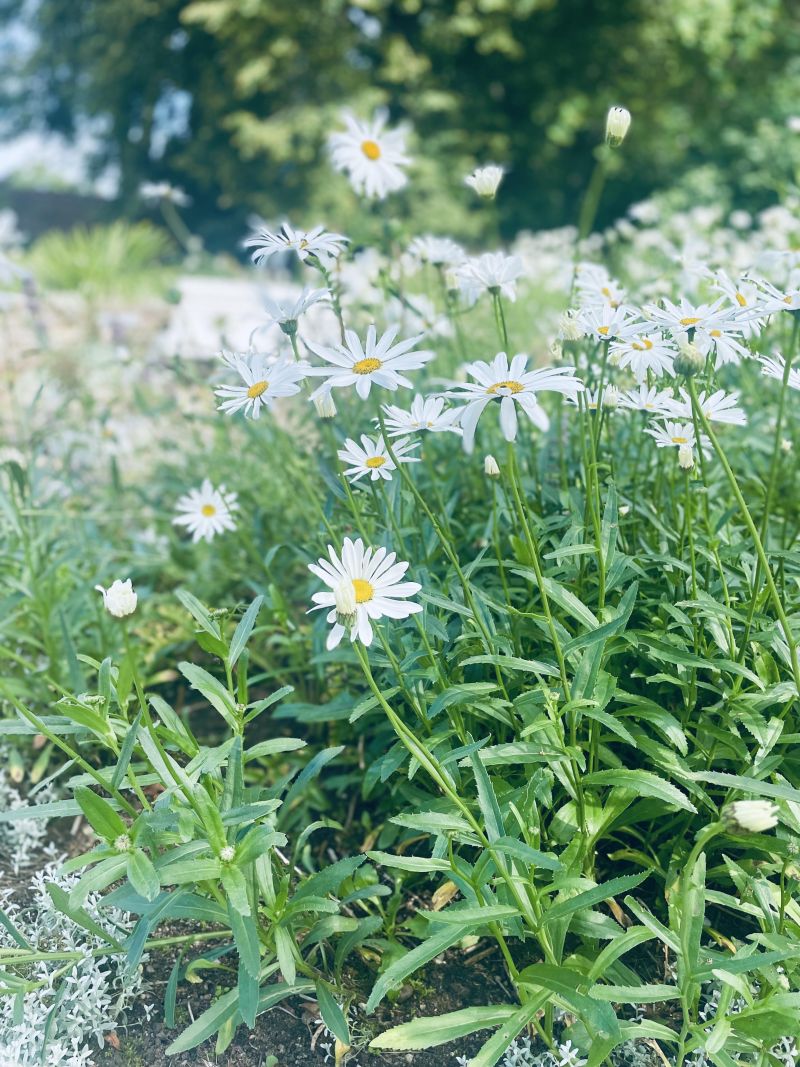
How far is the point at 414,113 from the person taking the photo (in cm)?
1051

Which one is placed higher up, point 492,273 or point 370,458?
point 492,273

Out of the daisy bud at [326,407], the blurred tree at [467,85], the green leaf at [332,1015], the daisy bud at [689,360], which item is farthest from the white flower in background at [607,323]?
the blurred tree at [467,85]

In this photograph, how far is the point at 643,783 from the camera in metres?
1.30

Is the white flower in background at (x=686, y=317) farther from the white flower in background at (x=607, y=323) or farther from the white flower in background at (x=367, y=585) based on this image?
the white flower in background at (x=367, y=585)

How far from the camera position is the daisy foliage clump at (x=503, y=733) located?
3.89 ft

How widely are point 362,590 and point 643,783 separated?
510mm

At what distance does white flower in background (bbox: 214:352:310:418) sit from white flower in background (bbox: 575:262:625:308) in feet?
1.87

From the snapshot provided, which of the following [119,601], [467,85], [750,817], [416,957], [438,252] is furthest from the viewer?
[467,85]

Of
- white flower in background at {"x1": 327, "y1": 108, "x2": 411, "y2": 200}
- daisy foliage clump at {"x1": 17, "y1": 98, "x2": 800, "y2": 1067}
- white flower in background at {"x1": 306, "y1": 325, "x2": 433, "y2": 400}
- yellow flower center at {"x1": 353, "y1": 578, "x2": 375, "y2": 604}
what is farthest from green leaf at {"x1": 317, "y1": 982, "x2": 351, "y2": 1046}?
white flower in background at {"x1": 327, "y1": 108, "x2": 411, "y2": 200}

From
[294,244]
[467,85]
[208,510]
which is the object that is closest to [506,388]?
[294,244]

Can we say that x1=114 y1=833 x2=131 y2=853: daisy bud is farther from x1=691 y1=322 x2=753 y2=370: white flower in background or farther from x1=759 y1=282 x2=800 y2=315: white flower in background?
x1=759 y1=282 x2=800 y2=315: white flower in background

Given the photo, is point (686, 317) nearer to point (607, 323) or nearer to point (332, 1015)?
point (607, 323)

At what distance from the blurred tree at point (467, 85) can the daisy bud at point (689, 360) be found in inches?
346

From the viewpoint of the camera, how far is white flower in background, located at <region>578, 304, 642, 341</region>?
1360 mm
